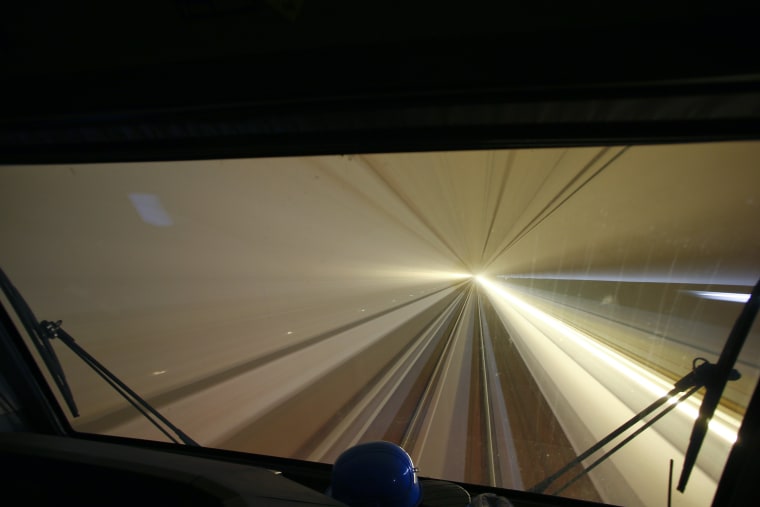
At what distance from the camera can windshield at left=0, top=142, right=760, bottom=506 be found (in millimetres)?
1258

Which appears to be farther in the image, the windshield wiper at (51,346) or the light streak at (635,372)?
the windshield wiper at (51,346)

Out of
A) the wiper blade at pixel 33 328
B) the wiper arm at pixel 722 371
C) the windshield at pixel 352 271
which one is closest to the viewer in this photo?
the wiper arm at pixel 722 371

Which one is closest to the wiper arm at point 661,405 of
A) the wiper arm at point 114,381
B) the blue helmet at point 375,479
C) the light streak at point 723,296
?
the light streak at point 723,296

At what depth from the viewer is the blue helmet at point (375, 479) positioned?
3.41ft

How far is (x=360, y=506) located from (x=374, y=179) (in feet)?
5.57

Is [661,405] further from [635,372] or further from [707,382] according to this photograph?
A: [635,372]

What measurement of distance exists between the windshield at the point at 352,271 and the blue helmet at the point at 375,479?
31.2 inches

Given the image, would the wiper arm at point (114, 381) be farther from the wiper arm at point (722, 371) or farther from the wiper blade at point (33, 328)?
the wiper arm at point (722, 371)

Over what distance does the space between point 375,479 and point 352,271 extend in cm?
227

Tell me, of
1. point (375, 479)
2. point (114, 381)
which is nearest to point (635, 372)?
point (375, 479)

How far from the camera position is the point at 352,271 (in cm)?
323

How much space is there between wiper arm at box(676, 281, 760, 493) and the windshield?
0.15 ft

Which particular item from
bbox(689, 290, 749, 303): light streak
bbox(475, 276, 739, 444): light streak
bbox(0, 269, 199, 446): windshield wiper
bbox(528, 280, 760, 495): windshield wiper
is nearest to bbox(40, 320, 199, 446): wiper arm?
bbox(0, 269, 199, 446): windshield wiper

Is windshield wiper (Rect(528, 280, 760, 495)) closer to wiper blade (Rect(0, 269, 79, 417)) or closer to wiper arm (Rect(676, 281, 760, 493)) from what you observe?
wiper arm (Rect(676, 281, 760, 493))
